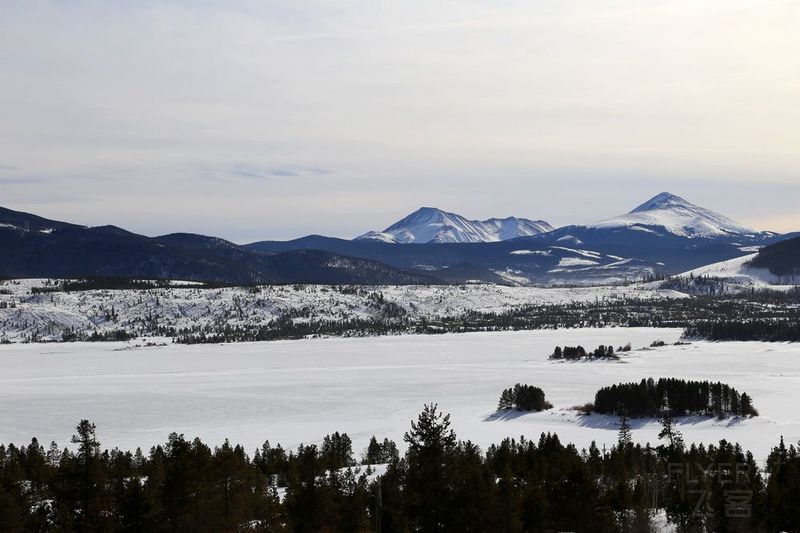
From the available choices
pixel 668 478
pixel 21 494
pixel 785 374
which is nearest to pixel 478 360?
pixel 785 374

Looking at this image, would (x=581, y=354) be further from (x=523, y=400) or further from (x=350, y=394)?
(x=350, y=394)

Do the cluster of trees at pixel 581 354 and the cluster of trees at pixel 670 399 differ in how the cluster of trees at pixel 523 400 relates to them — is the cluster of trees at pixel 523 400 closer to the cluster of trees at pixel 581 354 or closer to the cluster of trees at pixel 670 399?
the cluster of trees at pixel 670 399

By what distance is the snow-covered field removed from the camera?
99.2 m

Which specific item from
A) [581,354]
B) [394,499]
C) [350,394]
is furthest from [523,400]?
[581,354]

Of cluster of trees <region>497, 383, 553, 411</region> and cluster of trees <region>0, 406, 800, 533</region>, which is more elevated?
cluster of trees <region>0, 406, 800, 533</region>

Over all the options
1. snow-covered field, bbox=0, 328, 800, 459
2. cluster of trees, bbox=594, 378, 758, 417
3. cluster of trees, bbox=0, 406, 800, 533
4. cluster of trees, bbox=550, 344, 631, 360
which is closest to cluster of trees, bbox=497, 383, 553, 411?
snow-covered field, bbox=0, 328, 800, 459

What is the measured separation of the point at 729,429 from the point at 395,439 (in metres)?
43.5

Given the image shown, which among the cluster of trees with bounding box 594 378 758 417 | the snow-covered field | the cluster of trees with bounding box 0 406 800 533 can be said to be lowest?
the snow-covered field

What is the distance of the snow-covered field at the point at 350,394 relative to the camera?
99.2 metres

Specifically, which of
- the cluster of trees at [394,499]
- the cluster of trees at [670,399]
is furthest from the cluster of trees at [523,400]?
the cluster of trees at [394,499]

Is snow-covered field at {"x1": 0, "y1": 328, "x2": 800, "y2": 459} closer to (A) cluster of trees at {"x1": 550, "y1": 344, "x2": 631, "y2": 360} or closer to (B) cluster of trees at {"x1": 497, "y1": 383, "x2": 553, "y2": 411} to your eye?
(B) cluster of trees at {"x1": 497, "y1": 383, "x2": 553, "y2": 411}

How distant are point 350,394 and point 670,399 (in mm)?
50158

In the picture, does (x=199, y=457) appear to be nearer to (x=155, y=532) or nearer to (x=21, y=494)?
(x=155, y=532)

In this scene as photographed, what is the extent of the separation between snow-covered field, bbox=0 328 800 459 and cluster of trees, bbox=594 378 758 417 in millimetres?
3543
